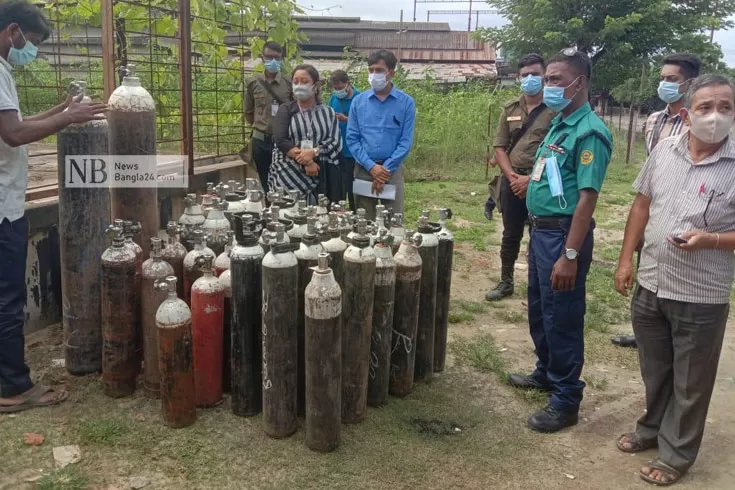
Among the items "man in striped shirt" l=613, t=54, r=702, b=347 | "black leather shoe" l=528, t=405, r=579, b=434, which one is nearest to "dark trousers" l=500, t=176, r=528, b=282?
"man in striped shirt" l=613, t=54, r=702, b=347

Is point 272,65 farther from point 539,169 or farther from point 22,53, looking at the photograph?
point 539,169

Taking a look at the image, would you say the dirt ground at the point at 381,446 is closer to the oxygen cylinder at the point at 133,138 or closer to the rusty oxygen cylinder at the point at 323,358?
the rusty oxygen cylinder at the point at 323,358

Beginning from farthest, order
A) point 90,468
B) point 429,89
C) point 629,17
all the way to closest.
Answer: point 629,17 < point 429,89 < point 90,468

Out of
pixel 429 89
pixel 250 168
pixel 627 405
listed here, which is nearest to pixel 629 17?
pixel 429 89

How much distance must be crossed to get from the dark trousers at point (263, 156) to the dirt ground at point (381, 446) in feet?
9.95

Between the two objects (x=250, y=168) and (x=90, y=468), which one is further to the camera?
(x=250, y=168)

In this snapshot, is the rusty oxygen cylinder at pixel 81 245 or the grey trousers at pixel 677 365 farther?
the rusty oxygen cylinder at pixel 81 245

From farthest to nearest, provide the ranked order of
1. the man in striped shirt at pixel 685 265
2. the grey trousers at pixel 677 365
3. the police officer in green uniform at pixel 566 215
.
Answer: the police officer in green uniform at pixel 566 215, the grey trousers at pixel 677 365, the man in striped shirt at pixel 685 265

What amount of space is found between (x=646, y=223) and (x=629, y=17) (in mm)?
15906

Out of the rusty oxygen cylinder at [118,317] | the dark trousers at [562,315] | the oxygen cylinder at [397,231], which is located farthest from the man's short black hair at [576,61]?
the rusty oxygen cylinder at [118,317]

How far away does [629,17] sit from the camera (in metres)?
17.0

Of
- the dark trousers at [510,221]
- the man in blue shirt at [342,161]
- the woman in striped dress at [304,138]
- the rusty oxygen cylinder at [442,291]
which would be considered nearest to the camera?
the rusty oxygen cylinder at [442,291]

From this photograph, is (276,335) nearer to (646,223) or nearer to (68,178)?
(68,178)

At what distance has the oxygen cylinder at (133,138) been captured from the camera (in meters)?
3.90
